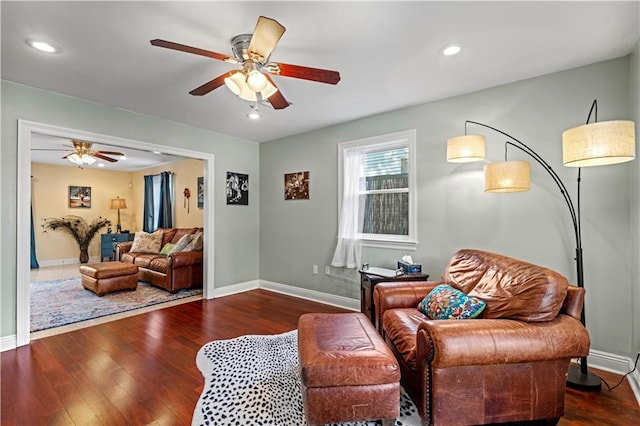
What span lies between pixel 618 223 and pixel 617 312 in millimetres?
736

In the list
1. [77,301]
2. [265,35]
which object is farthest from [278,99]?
[77,301]

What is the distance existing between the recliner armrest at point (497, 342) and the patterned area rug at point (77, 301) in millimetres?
3977

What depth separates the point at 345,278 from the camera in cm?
412

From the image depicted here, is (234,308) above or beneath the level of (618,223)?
beneath

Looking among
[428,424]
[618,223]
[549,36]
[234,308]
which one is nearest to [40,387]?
[234,308]

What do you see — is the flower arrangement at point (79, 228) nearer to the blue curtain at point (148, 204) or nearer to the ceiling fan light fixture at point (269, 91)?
the blue curtain at point (148, 204)

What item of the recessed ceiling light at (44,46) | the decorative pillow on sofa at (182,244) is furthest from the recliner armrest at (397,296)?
the decorative pillow on sofa at (182,244)

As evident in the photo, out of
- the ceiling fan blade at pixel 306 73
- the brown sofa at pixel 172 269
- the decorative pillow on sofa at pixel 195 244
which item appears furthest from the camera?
the decorative pillow on sofa at pixel 195 244

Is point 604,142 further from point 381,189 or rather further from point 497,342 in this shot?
point 381,189

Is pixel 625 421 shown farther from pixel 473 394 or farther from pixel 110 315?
pixel 110 315

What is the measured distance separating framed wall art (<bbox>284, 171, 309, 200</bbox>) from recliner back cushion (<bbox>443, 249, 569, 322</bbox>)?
2646 millimetres

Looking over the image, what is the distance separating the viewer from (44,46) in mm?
2254

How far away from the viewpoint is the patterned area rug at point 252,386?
184cm

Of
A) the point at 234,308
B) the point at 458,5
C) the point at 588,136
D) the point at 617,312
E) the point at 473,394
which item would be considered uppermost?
the point at 458,5
